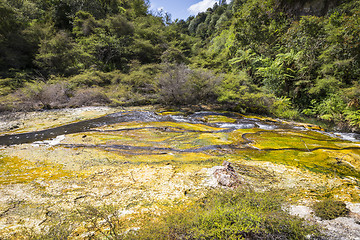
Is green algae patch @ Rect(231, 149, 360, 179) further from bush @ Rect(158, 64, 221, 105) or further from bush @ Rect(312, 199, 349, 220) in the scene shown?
bush @ Rect(158, 64, 221, 105)

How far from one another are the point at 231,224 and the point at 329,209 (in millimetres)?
1017

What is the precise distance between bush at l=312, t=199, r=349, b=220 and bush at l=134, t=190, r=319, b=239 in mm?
269

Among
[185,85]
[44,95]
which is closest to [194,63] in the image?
[185,85]

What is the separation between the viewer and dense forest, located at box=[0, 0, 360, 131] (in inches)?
286

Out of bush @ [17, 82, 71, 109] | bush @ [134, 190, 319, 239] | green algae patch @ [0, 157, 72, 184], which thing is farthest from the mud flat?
bush @ [17, 82, 71, 109]

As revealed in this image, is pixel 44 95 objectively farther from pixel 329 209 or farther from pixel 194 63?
pixel 329 209

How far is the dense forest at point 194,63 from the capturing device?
7.27 metres

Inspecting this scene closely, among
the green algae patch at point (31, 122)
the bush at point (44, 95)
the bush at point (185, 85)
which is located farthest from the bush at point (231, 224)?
the bush at point (44, 95)

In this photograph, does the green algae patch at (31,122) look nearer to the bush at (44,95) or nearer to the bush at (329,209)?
the bush at (44,95)

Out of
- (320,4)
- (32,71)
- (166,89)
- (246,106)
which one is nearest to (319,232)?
(246,106)

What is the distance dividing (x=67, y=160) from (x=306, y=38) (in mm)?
12959

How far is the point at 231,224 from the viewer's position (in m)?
1.20

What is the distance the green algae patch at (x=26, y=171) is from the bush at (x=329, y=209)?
3097mm

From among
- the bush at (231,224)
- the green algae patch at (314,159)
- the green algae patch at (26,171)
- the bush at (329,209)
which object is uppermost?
the bush at (231,224)
